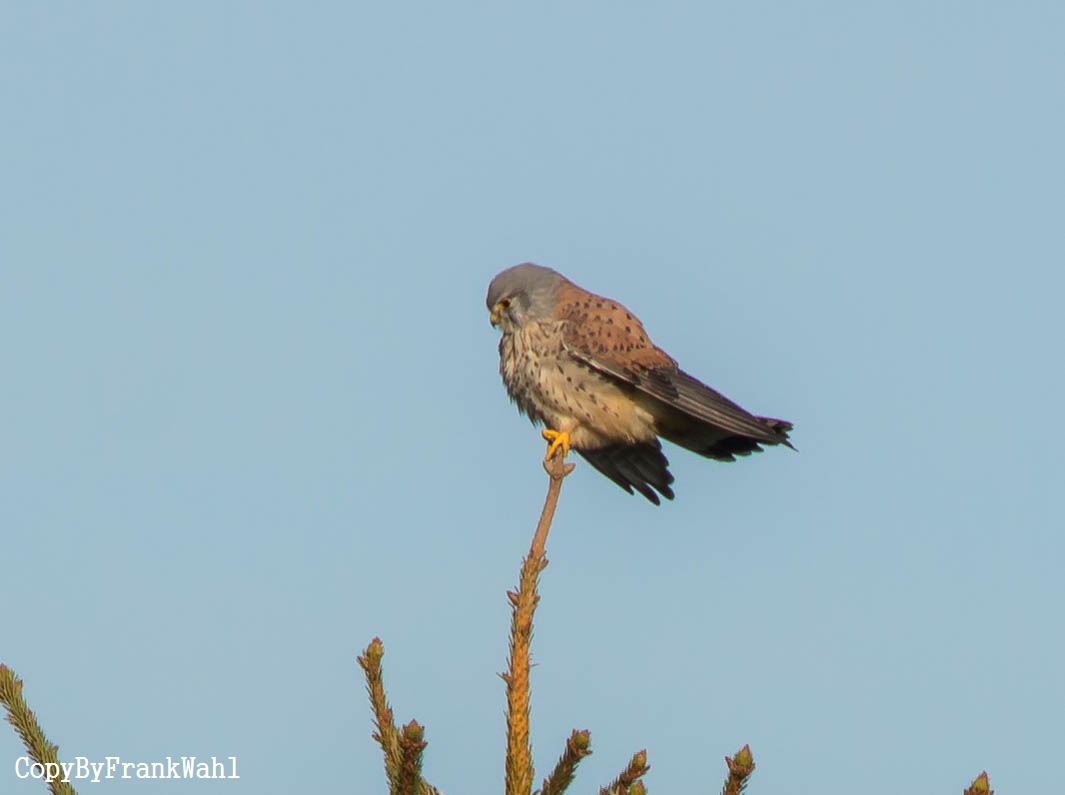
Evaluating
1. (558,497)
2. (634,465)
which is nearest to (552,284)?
(634,465)

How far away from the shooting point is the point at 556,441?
654cm

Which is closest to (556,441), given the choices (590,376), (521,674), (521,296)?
(590,376)

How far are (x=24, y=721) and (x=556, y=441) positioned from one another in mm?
3682

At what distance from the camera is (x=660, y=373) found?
6.65 m

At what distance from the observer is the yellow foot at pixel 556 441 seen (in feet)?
21.2

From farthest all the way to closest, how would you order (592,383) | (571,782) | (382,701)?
(592,383) → (382,701) → (571,782)

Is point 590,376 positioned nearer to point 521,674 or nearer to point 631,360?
point 631,360

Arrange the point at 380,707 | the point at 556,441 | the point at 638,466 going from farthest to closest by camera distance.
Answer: the point at 638,466 → the point at 556,441 → the point at 380,707

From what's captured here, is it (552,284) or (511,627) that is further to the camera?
(552,284)

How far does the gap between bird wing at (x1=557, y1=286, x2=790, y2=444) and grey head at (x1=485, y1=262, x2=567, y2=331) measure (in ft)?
0.24

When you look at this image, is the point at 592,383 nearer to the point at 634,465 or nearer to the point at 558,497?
the point at 634,465

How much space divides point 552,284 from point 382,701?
3.71 m

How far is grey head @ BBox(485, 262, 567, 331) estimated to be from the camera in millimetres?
6641

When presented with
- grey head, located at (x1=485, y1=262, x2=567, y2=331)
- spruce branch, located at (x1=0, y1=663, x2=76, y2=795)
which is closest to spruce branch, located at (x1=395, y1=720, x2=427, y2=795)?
spruce branch, located at (x1=0, y1=663, x2=76, y2=795)
